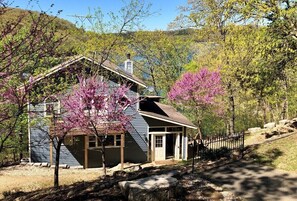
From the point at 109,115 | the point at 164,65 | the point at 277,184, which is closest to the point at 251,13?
the point at 277,184

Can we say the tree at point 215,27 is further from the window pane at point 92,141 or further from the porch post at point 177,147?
the window pane at point 92,141

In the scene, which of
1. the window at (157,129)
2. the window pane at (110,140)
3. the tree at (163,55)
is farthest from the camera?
the tree at (163,55)

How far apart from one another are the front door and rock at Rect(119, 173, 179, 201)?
50.2ft

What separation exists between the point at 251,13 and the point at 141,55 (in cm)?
2973

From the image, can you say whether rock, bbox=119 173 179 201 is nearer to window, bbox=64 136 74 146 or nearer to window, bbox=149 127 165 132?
window, bbox=64 136 74 146

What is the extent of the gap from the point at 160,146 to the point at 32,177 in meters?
10.0

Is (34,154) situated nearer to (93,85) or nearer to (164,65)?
(93,85)

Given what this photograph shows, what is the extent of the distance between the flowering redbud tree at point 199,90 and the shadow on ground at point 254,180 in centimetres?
1525

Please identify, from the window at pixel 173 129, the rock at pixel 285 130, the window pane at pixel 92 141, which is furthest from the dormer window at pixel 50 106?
the rock at pixel 285 130

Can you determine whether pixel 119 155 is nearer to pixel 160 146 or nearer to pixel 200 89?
pixel 160 146

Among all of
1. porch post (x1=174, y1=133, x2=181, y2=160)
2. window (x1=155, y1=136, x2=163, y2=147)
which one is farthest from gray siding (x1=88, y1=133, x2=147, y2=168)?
porch post (x1=174, y1=133, x2=181, y2=160)

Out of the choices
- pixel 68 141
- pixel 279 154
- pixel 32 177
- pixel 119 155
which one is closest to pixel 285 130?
pixel 279 154

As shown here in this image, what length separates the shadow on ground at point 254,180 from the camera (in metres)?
8.89

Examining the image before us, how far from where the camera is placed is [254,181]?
1007 cm
